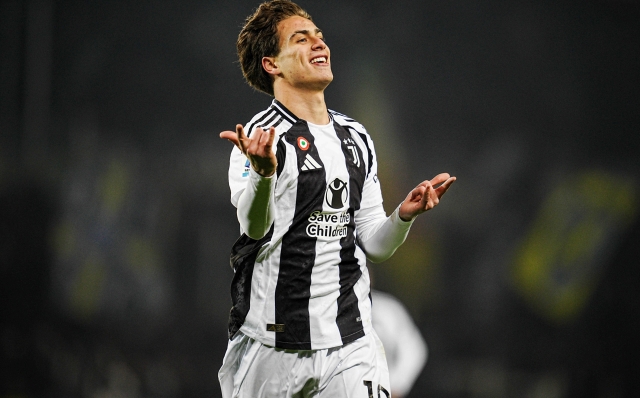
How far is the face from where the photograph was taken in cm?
229

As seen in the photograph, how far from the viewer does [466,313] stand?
4016 millimetres

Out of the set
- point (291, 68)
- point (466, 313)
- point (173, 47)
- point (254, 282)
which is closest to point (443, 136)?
point (466, 313)

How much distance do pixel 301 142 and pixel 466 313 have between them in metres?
2.17

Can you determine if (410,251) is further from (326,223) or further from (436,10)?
(326,223)

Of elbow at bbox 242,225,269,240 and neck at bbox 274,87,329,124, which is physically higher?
neck at bbox 274,87,329,124

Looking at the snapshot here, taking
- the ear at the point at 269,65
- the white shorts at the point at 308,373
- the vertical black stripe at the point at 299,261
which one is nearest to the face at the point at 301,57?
the ear at the point at 269,65

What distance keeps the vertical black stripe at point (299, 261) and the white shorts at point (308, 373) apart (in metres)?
0.07

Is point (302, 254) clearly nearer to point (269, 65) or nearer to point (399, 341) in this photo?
point (269, 65)

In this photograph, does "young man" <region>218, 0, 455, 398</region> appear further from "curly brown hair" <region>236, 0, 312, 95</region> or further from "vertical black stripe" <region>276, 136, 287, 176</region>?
"curly brown hair" <region>236, 0, 312, 95</region>

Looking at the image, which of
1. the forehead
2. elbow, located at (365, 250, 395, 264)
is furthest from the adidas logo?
the forehead

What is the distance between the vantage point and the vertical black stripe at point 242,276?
2197 millimetres

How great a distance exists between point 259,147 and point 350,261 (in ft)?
2.01

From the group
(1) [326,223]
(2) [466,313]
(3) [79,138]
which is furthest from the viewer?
(3) [79,138]

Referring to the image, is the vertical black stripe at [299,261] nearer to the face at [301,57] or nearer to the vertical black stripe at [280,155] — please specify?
the vertical black stripe at [280,155]
